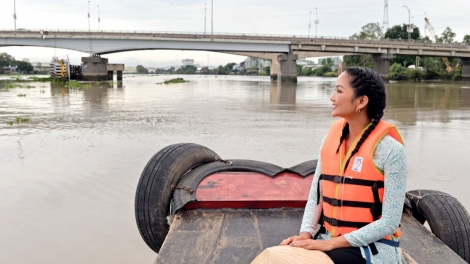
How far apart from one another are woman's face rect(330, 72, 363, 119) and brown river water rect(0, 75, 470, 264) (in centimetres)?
243

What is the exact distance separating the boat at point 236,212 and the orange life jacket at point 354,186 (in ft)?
1.68

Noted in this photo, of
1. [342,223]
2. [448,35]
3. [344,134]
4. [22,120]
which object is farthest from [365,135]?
[448,35]

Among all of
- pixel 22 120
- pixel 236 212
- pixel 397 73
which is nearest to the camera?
pixel 236 212

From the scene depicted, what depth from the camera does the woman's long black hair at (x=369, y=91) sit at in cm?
237

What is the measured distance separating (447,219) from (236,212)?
1583 millimetres

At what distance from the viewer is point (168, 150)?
3895 millimetres

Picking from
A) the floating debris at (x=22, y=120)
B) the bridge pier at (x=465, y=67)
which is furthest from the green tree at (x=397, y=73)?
the floating debris at (x=22, y=120)

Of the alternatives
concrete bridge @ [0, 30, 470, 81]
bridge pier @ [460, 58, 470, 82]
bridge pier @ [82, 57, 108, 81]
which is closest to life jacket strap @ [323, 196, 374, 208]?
concrete bridge @ [0, 30, 470, 81]

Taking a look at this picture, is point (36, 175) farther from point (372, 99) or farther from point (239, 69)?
point (239, 69)

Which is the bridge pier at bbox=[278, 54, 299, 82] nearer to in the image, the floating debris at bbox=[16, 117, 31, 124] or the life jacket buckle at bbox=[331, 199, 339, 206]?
the floating debris at bbox=[16, 117, 31, 124]

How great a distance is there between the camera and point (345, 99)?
2.42 metres

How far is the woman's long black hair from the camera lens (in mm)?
2367

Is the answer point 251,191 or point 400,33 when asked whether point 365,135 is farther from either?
point 400,33

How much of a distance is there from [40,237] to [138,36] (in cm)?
4953
